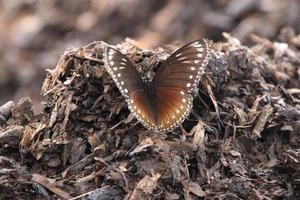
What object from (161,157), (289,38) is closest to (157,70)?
(161,157)

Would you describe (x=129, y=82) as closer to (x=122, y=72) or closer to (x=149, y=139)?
(x=122, y=72)

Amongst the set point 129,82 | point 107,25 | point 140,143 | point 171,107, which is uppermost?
point 107,25

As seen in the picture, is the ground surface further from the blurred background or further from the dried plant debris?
the blurred background

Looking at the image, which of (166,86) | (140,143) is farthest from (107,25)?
(140,143)

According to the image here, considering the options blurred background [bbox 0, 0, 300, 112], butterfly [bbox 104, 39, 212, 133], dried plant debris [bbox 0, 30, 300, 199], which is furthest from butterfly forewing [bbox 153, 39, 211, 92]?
blurred background [bbox 0, 0, 300, 112]

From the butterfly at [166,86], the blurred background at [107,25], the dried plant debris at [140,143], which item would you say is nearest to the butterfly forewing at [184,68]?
the butterfly at [166,86]

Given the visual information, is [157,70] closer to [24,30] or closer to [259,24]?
[259,24]
